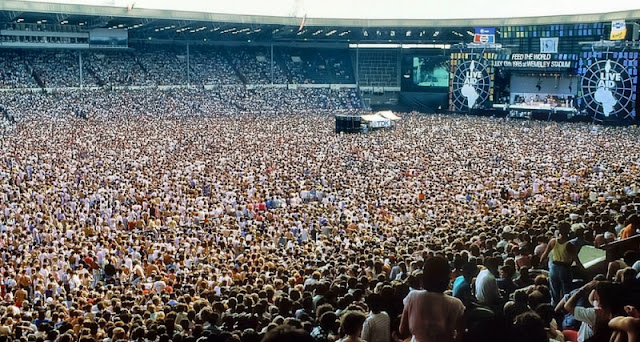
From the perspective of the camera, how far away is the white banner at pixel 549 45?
52.9 meters

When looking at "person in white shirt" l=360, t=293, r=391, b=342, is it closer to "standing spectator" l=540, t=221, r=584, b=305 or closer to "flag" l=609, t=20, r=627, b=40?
"standing spectator" l=540, t=221, r=584, b=305

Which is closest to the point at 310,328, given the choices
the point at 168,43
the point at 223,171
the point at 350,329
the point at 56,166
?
the point at 350,329

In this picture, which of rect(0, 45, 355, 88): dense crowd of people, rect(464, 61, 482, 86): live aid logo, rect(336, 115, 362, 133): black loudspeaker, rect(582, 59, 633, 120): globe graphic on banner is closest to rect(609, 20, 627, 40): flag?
rect(582, 59, 633, 120): globe graphic on banner

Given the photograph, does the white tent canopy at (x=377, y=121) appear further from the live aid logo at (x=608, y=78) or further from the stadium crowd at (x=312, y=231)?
the live aid logo at (x=608, y=78)

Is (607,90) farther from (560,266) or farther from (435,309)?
(435,309)

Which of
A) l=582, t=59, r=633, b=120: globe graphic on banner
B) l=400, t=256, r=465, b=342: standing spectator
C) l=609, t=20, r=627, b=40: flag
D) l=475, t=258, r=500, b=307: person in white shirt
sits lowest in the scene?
l=475, t=258, r=500, b=307: person in white shirt

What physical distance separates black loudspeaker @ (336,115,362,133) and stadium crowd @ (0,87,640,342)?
5.61 ft

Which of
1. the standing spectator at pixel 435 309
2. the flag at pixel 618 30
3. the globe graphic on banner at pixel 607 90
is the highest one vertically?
the flag at pixel 618 30

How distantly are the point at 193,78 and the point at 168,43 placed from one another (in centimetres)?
530

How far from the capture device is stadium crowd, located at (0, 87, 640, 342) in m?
6.18

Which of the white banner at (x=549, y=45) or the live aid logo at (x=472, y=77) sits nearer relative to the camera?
the white banner at (x=549, y=45)

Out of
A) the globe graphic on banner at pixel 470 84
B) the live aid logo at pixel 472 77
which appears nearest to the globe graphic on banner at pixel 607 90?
the globe graphic on banner at pixel 470 84

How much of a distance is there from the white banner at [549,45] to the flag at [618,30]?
591 centimetres

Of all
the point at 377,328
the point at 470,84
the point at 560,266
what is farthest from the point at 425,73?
the point at 377,328
